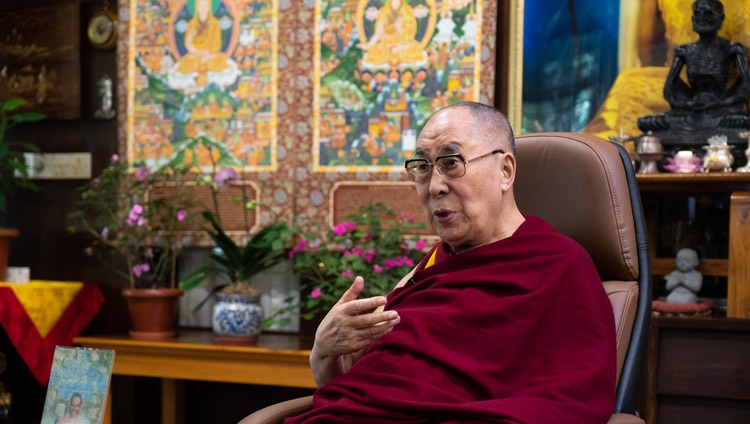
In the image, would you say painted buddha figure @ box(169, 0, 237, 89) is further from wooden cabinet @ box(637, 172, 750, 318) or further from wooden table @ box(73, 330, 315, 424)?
wooden cabinet @ box(637, 172, 750, 318)

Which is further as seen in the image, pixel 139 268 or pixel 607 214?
pixel 139 268

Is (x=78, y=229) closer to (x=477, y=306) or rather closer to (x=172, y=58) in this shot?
(x=172, y=58)

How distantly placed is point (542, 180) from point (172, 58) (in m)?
2.19

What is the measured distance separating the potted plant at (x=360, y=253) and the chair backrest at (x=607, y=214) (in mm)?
1232

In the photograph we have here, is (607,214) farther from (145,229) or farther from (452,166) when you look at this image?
(145,229)

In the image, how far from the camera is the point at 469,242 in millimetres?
1959

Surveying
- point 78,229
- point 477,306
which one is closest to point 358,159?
point 78,229

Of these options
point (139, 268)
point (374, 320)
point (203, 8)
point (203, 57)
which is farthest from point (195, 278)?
point (374, 320)

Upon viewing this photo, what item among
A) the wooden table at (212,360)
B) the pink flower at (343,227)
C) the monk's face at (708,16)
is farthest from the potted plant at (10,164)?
the monk's face at (708,16)

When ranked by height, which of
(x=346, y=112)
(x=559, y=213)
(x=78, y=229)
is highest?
(x=346, y=112)

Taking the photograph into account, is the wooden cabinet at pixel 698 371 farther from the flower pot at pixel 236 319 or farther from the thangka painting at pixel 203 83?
the thangka painting at pixel 203 83

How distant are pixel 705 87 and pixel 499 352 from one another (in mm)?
1748

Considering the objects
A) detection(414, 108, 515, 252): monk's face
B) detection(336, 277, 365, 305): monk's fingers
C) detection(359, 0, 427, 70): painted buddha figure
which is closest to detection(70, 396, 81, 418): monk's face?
detection(336, 277, 365, 305): monk's fingers

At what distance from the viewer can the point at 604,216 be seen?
1.95 metres
